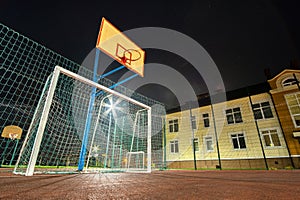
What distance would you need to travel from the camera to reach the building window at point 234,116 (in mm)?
10125

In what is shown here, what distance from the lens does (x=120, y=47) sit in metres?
A: 5.43

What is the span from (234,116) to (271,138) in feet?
7.85

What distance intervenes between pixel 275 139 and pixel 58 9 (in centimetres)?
1364

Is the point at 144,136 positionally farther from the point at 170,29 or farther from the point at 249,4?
the point at 249,4

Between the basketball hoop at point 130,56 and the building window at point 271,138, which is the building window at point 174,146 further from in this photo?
the basketball hoop at point 130,56

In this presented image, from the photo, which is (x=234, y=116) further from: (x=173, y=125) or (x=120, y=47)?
(x=120, y=47)

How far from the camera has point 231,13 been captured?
23.0 feet

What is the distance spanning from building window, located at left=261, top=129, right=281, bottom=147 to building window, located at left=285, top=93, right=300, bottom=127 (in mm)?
1148

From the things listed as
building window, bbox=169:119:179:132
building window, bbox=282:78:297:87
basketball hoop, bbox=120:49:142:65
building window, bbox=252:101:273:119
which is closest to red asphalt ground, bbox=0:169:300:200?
basketball hoop, bbox=120:49:142:65

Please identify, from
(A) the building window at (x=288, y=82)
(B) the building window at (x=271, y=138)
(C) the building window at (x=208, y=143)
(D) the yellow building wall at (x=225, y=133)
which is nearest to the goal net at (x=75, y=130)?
(D) the yellow building wall at (x=225, y=133)

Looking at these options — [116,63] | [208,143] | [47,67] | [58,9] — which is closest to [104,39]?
[116,63]

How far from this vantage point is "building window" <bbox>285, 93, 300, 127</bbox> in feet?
26.8

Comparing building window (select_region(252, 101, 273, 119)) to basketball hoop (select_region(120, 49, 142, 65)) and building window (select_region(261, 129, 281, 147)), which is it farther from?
basketball hoop (select_region(120, 49, 142, 65))

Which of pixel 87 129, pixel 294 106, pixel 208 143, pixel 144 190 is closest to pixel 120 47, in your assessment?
pixel 87 129
